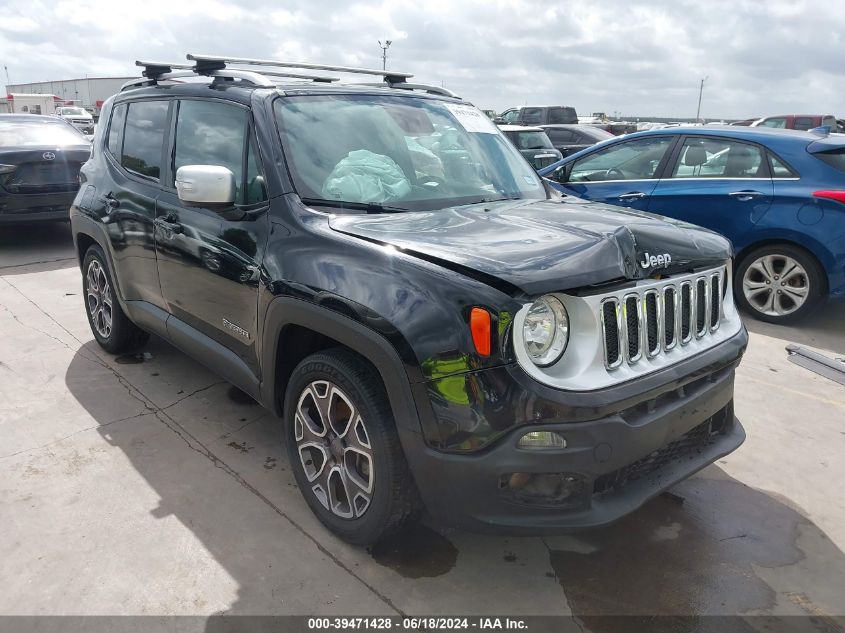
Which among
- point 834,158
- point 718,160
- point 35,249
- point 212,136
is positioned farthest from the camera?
point 35,249

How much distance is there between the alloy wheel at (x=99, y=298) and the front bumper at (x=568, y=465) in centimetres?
321

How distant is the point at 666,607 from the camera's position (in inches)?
96.0

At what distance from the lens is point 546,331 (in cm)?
221

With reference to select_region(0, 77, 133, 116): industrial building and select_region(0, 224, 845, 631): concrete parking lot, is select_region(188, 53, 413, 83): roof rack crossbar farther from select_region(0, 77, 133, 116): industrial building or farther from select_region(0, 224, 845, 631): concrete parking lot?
select_region(0, 77, 133, 116): industrial building

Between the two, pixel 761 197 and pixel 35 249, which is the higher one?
pixel 761 197

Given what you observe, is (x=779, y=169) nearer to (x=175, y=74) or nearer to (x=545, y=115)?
(x=175, y=74)

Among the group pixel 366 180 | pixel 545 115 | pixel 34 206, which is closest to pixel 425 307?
pixel 366 180

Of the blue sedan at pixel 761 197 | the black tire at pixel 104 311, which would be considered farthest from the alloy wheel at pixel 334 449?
the blue sedan at pixel 761 197

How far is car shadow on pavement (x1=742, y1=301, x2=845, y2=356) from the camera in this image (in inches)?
211

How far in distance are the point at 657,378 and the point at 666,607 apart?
0.85 m

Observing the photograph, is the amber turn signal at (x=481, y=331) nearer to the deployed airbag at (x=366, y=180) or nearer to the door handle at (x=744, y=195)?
the deployed airbag at (x=366, y=180)

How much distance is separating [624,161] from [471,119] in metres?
3.32

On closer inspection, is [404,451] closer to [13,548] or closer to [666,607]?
[666,607]

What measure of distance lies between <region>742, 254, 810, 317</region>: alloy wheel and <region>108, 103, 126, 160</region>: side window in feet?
16.7
